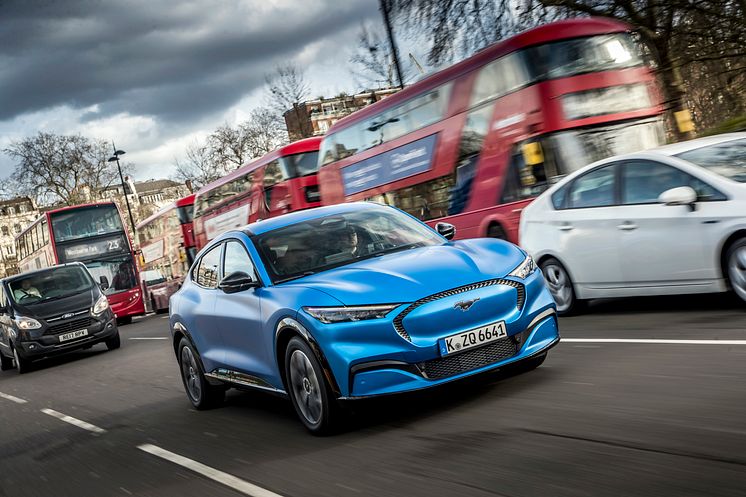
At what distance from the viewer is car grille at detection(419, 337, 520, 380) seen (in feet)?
18.6

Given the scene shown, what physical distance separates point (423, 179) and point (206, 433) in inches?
516

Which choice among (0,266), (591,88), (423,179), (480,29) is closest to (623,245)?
(591,88)

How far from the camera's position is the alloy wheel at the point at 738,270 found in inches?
305

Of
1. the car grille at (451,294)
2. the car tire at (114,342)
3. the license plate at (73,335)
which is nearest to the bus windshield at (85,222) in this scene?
the car tire at (114,342)

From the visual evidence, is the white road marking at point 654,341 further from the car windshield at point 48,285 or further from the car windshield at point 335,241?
the car windshield at point 48,285

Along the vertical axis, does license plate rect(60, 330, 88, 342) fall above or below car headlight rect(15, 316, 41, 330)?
below

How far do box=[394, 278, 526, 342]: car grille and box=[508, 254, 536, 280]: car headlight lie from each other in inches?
3.0

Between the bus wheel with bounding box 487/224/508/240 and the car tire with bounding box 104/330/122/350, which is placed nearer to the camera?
the bus wheel with bounding box 487/224/508/240

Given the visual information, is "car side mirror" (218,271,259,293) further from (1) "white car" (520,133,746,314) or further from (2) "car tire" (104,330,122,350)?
(2) "car tire" (104,330,122,350)

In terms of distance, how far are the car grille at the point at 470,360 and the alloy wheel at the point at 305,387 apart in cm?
72

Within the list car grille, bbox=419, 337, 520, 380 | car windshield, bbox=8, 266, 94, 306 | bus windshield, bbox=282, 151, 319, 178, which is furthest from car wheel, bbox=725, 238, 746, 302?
bus windshield, bbox=282, 151, 319, 178

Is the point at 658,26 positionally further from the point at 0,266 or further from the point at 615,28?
the point at 0,266

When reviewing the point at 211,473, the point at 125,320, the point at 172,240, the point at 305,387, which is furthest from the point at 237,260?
the point at 172,240

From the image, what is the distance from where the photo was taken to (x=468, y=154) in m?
17.8
